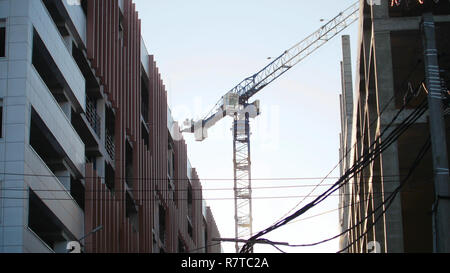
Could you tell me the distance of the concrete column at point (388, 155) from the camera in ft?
123

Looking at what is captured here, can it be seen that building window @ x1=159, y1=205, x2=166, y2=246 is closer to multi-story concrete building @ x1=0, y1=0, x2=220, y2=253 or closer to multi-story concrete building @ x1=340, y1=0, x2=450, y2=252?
multi-story concrete building @ x1=0, y1=0, x2=220, y2=253

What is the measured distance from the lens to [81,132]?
4550 cm

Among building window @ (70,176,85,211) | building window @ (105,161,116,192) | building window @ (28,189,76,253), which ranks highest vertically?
building window @ (105,161,116,192)

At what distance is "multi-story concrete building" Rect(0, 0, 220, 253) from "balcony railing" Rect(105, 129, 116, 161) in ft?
0.38

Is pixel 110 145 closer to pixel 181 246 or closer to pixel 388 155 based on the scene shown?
pixel 388 155

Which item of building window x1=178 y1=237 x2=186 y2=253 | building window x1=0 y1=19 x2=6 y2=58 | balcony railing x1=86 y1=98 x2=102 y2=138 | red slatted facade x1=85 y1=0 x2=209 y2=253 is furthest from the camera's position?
building window x1=178 y1=237 x2=186 y2=253

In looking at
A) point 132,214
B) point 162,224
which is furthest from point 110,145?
point 162,224

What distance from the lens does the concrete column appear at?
3756 centimetres

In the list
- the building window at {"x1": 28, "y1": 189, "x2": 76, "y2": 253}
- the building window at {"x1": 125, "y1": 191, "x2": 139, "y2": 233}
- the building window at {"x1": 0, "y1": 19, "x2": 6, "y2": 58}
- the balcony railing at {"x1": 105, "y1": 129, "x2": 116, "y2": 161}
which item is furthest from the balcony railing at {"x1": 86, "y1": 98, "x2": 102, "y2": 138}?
the building window at {"x1": 0, "y1": 19, "x2": 6, "y2": 58}

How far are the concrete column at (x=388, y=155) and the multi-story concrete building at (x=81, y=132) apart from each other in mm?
14224
